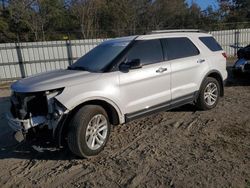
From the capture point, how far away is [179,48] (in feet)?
18.5

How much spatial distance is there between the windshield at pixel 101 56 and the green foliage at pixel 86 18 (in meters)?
17.2

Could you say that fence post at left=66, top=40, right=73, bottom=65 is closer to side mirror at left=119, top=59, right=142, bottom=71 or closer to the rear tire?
the rear tire

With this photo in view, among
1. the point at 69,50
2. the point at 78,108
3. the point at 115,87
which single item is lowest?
the point at 78,108

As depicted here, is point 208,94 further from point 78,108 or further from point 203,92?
point 78,108

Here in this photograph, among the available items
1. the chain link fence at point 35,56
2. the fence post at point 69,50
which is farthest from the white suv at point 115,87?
the fence post at point 69,50

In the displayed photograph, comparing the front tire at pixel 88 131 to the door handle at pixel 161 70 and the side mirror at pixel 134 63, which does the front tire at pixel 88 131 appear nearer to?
the side mirror at pixel 134 63

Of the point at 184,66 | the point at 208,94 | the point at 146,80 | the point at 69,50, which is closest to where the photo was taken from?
the point at 146,80

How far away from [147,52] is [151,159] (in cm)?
195

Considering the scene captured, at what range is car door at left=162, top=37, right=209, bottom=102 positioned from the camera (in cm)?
540

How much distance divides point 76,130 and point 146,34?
2.39m

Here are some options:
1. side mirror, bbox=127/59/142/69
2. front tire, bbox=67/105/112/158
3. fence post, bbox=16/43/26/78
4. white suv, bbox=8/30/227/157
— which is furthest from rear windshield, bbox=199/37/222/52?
fence post, bbox=16/43/26/78

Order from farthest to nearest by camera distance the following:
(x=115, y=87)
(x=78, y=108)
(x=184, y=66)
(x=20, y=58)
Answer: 1. (x=20, y=58)
2. (x=184, y=66)
3. (x=115, y=87)
4. (x=78, y=108)

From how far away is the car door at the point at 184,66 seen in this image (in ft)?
17.7

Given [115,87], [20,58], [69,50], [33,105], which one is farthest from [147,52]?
[20,58]
